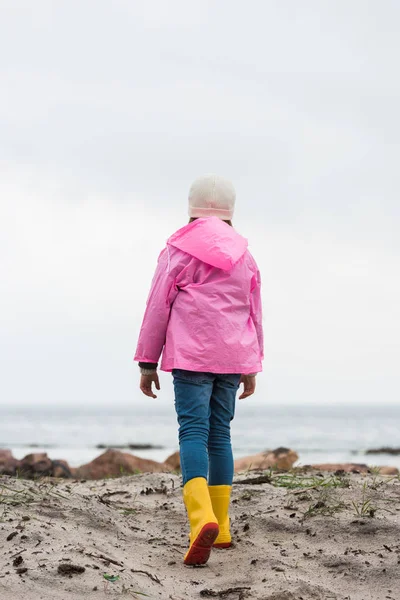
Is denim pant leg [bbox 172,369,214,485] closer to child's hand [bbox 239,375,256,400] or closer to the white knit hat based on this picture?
child's hand [bbox 239,375,256,400]

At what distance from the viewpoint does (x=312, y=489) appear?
4.71 m

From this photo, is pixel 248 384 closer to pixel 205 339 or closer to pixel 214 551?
pixel 205 339

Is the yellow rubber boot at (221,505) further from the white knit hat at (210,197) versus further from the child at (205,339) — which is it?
the white knit hat at (210,197)

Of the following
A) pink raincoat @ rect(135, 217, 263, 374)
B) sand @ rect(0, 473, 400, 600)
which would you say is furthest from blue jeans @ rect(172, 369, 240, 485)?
sand @ rect(0, 473, 400, 600)

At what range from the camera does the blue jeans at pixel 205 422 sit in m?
3.60

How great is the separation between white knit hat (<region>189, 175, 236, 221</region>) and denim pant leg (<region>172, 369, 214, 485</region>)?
960 mm

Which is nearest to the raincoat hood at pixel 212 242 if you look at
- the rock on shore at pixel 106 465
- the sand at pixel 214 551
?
the sand at pixel 214 551

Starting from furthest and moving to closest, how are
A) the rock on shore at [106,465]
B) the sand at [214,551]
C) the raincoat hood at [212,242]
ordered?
the rock on shore at [106,465], the raincoat hood at [212,242], the sand at [214,551]

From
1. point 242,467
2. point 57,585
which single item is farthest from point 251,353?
point 242,467

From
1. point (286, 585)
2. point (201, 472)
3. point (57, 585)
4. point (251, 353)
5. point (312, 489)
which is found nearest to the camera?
point (57, 585)

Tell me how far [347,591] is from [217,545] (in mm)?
885

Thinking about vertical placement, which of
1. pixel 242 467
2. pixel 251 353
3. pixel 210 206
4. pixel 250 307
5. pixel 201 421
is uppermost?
pixel 210 206

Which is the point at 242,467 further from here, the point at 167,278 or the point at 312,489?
the point at 167,278

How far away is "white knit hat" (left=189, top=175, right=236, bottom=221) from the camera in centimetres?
394
